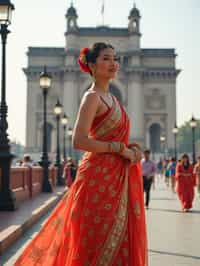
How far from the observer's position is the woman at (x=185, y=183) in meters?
13.2

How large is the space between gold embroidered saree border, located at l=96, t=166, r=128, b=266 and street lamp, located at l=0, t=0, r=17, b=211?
7.51 metres

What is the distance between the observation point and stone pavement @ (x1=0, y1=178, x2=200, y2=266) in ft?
20.1

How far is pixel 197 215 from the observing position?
11.7 metres

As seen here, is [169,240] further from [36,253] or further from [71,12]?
[71,12]

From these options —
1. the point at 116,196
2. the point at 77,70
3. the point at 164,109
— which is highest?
the point at 77,70

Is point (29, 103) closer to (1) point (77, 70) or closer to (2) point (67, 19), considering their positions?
(1) point (77, 70)

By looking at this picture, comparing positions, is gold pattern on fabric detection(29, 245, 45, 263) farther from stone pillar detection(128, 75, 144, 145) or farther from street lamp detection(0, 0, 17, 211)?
stone pillar detection(128, 75, 144, 145)

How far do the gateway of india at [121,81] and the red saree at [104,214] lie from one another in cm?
6212

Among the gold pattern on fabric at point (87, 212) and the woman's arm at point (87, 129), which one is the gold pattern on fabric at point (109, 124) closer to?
the woman's arm at point (87, 129)

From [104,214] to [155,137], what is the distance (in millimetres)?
67638

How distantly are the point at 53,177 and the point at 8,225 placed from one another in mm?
16190

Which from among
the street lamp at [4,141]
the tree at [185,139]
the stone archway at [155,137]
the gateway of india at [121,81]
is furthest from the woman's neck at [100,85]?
the tree at [185,139]

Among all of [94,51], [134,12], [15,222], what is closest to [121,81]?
[134,12]

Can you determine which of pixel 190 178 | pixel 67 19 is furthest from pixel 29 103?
pixel 190 178
